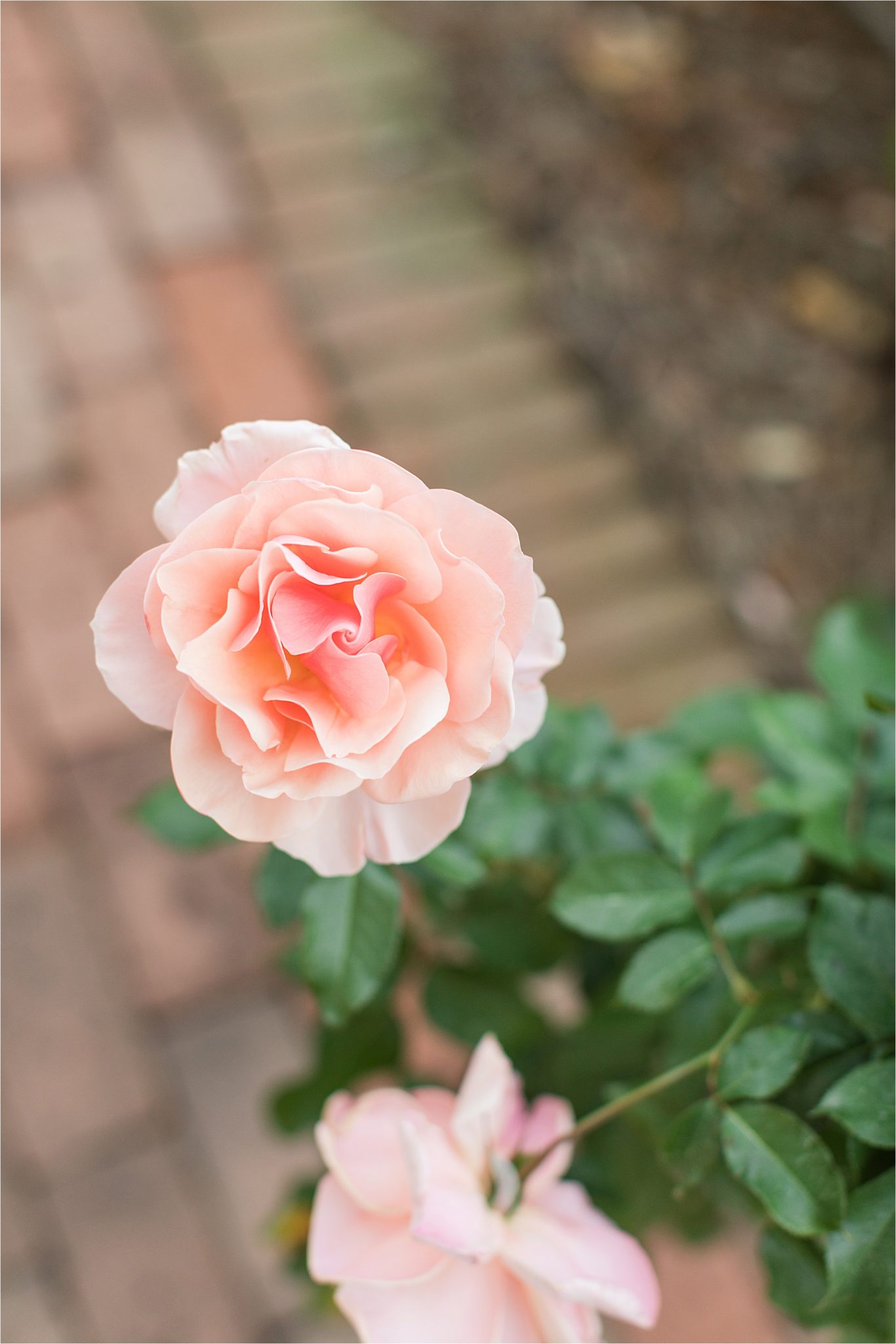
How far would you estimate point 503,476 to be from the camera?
1.72 m

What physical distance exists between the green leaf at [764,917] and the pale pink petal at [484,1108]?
0.14 meters

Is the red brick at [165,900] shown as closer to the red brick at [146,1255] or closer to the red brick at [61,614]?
the red brick at [61,614]

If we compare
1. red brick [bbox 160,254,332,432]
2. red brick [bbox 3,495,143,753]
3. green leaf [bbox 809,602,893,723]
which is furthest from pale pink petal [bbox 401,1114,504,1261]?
red brick [bbox 160,254,332,432]

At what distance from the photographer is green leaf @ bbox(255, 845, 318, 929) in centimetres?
56

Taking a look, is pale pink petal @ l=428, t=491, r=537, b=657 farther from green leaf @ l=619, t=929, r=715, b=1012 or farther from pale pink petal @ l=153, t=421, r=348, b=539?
green leaf @ l=619, t=929, r=715, b=1012

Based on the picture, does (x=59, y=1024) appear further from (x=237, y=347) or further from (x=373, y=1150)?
→ (x=237, y=347)

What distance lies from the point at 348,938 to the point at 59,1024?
95 centimetres

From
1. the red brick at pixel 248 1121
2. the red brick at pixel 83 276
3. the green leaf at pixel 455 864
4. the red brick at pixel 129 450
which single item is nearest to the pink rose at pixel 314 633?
the green leaf at pixel 455 864

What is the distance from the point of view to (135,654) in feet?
1.30

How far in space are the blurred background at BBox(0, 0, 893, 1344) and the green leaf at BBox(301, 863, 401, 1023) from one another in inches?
33.5

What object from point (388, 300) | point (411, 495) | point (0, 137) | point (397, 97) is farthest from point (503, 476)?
point (411, 495)

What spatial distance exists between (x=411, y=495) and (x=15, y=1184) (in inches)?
44.9

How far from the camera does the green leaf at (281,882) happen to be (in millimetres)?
555

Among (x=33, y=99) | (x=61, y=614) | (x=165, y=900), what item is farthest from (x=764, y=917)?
(x=33, y=99)
